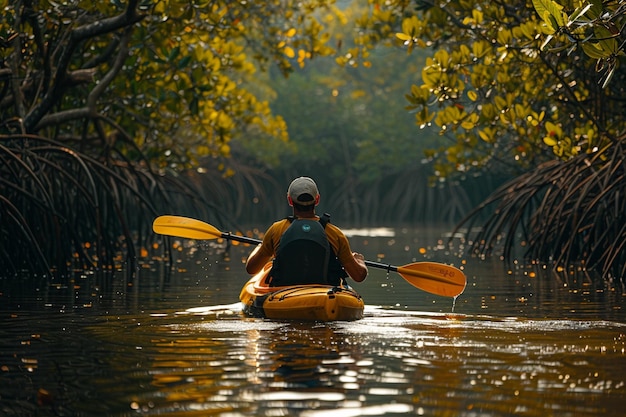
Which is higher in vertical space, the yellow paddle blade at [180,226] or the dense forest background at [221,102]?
the dense forest background at [221,102]

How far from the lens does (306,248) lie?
983 cm

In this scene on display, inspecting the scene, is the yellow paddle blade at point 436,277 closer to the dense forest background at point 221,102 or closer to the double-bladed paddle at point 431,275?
the double-bladed paddle at point 431,275

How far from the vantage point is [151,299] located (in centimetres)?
1172

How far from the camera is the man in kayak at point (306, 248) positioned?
32.2 feet

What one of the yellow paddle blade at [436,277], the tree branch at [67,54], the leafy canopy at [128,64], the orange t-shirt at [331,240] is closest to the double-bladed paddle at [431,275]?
the yellow paddle blade at [436,277]

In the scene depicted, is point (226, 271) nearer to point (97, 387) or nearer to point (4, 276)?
point (4, 276)

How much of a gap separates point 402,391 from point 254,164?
122ft

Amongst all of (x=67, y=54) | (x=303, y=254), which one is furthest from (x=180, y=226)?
(x=67, y=54)

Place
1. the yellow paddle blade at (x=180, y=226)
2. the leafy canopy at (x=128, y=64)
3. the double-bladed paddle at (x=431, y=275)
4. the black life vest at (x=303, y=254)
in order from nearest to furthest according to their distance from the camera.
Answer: the black life vest at (x=303, y=254), the double-bladed paddle at (x=431, y=275), the yellow paddle blade at (x=180, y=226), the leafy canopy at (x=128, y=64)

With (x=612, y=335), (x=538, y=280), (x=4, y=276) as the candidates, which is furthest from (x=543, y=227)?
(x=612, y=335)

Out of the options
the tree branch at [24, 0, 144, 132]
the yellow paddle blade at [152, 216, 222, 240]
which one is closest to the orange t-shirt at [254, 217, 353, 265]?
the yellow paddle blade at [152, 216, 222, 240]

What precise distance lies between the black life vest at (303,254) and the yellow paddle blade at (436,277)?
1287mm

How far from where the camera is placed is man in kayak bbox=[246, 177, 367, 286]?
9.82 meters

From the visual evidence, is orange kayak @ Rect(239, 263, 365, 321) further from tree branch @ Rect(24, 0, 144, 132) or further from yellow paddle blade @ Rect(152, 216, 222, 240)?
tree branch @ Rect(24, 0, 144, 132)
